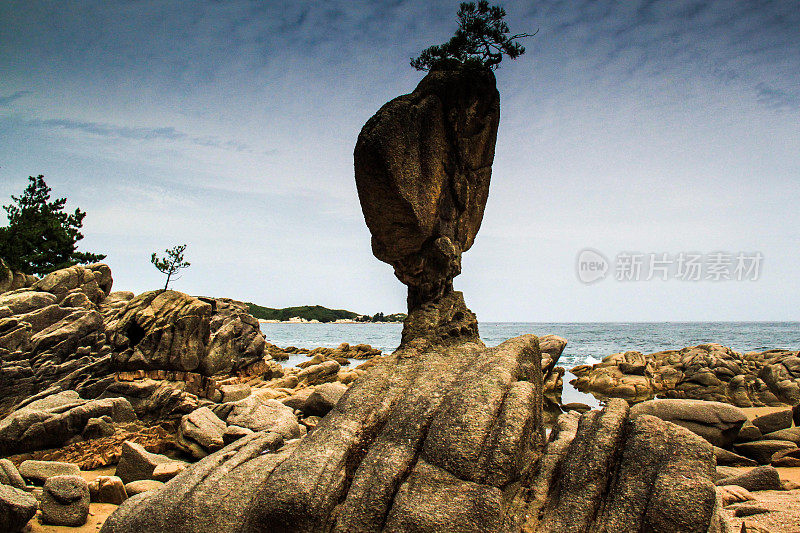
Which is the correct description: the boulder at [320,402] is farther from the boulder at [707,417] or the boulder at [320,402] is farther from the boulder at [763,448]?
the boulder at [763,448]

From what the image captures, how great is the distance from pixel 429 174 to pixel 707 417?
12.9 metres

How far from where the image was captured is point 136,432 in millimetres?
14719

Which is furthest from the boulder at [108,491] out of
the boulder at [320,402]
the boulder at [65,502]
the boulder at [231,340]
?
the boulder at [231,340]

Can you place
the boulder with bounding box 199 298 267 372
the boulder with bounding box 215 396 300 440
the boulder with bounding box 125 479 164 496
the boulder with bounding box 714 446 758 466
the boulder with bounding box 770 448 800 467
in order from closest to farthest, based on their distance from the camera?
the boulder with bounding box 125 479 164 496
the boulder with bounding box 770 448 800 467
the boulder with bounding box 714 446 758 466
the boulder with bounding box 215 396 300 440
the boulder with bounding box 199 298 267 372

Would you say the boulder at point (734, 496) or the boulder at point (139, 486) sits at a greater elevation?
the boulder at point (734, 496)

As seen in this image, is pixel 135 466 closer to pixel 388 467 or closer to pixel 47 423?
pixel 47 423

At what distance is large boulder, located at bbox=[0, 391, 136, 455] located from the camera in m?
12.6

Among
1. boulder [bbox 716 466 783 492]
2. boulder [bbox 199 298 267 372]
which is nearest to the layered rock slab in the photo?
boulder [bbox 716 466 783 492]

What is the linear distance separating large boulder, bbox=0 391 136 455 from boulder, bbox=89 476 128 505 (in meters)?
4.96

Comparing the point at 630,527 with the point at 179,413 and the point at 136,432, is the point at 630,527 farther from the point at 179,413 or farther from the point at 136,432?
the point at 179,413

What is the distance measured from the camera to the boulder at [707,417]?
14633mm

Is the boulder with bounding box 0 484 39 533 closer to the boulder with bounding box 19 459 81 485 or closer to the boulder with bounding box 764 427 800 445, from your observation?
the boulder with bounding box 19 459 81 485

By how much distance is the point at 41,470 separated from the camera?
10344 millimetres

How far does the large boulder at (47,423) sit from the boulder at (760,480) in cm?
1746
